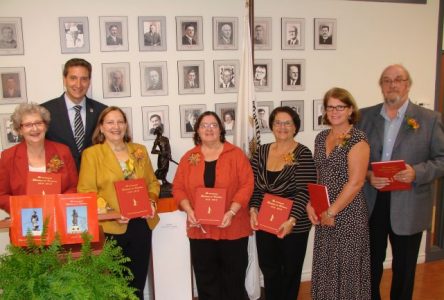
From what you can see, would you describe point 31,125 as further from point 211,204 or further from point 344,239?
point 344,239

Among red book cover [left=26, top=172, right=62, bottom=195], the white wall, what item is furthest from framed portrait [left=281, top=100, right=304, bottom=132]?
red book cover [left=26, top=172, right=62, bottom=195]

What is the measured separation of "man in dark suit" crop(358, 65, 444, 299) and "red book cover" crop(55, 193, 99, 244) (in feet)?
5.93

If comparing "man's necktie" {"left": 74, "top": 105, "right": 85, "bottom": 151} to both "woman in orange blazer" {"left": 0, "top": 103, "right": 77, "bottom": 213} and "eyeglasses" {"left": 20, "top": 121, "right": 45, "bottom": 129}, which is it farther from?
"eyeglasses" {"left": 20, "top": 121, "right": 45, "bottom": 129}

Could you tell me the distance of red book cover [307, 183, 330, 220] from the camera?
243 cm

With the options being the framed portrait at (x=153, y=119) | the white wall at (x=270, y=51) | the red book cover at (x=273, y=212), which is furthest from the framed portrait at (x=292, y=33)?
the red book cover at (x=273, y=212)

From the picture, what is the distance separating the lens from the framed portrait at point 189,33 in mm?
3444

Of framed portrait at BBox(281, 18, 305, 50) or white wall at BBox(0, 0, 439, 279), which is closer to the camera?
Result: white wall at BBox(0, 0, 439, 279)

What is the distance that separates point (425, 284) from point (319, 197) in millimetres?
2152

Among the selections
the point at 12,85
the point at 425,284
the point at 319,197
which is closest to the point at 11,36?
the point at 12,85

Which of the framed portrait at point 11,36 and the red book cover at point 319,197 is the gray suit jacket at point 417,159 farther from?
the framed portrait at point 11,36

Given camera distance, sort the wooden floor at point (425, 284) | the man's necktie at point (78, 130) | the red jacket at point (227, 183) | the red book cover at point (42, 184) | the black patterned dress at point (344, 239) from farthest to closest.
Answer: the wooden floor at point (425, 284)
the man's necktie at point (78, 130)
the red jacket at point (227, 183)
the black patterned dress at point (344, 239)
the red book cover at point (42, 184)

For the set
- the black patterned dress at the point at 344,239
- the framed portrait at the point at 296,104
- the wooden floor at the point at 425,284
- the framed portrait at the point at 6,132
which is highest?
the framed portrait at the point at 296,104

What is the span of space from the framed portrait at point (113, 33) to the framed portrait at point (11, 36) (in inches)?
25.5

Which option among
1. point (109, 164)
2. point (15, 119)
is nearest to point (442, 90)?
point (109, 164)
